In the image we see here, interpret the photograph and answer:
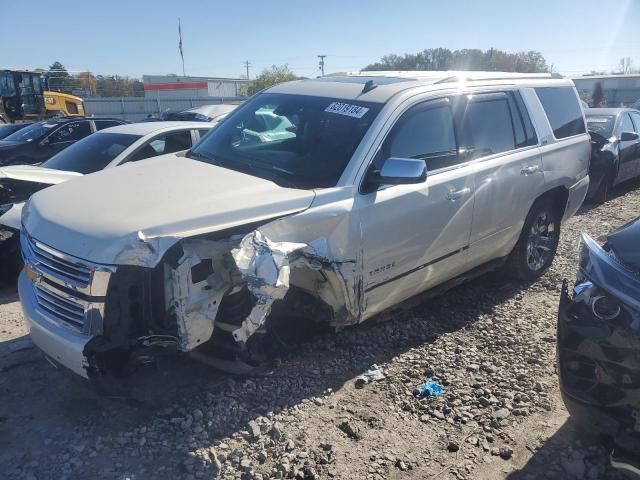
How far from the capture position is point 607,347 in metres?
2.38

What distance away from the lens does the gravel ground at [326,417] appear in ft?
9.43

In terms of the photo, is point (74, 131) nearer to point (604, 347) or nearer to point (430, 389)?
point (430, 389)

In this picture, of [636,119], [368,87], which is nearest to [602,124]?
[636,119]

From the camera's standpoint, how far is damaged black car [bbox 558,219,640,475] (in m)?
2.33

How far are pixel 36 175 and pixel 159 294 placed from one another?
3.27 metres

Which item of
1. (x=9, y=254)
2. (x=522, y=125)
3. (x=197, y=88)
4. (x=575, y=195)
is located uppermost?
(x=197, y=88)

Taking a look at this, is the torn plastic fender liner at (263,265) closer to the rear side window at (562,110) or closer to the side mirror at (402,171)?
the side mirror at (402,171)

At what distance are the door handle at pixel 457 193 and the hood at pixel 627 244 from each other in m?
1.35

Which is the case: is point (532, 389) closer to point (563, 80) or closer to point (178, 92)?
point (563, 80)

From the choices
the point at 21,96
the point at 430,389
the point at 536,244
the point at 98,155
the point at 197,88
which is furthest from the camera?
the point at 197,88

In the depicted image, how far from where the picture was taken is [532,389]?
3.60m

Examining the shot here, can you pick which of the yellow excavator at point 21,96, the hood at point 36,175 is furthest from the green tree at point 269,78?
the hood at point 36,175

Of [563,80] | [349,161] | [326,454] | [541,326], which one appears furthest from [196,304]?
[563,80]

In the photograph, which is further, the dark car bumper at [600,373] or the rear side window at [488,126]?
the rear side window at [488,126]
